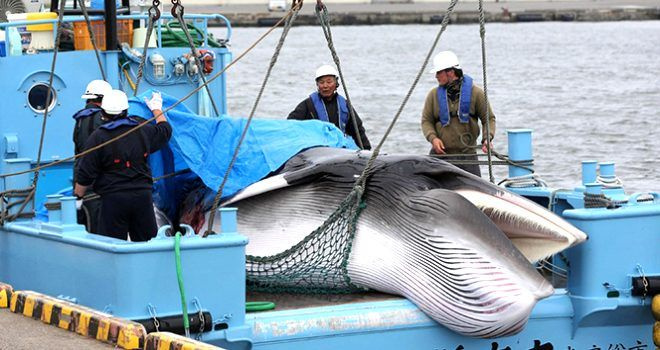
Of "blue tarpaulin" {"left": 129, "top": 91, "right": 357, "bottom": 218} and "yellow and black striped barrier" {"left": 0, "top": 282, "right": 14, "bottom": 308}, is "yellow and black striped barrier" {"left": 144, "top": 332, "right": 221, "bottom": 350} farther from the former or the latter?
"blue tarpaulin" {"left": 129, "top": 91, "right": 357, "bottom": 218}

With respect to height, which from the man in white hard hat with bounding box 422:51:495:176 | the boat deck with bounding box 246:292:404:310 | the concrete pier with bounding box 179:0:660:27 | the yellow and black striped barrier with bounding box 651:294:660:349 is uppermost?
the man in white hard hat with bounding box 422:51:495:176

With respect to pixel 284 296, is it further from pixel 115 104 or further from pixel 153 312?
pixel 115 104

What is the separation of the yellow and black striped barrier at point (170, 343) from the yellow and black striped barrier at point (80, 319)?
0.24 ft

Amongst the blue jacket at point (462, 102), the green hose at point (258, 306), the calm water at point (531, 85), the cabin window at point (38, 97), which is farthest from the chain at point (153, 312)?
the calm water at point (531, 85)

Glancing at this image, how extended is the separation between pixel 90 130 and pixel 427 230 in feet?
9.22

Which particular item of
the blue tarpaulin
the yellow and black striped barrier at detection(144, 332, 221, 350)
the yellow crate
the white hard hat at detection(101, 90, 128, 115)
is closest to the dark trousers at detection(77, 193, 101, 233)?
the blue tarpaulin

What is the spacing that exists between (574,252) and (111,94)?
3.36 metres

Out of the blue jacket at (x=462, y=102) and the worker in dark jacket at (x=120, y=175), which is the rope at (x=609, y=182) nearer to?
A: the blue jacket at (x=462, y=102)

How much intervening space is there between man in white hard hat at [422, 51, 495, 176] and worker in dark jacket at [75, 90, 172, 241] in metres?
3.32

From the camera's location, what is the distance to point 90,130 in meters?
9.93

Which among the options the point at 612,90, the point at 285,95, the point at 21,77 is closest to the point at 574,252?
the point at 21,77

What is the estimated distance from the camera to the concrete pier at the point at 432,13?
8769 cm

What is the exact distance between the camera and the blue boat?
26.6 feet

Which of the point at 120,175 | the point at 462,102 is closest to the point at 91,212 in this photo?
the point at 120,175
